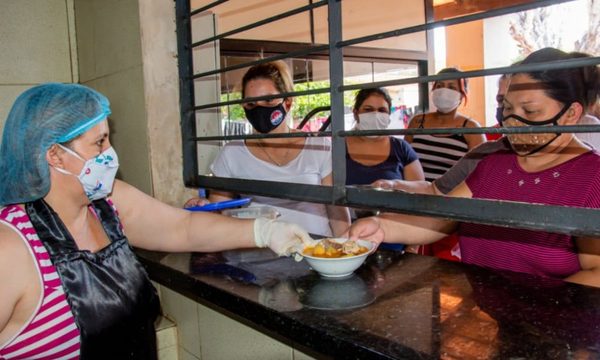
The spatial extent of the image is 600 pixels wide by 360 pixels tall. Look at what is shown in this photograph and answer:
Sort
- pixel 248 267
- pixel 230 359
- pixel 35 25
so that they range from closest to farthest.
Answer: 1. pixel 248 267
2. pixel 230 359
3. pixel 35 25

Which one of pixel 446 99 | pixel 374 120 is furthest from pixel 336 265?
pixel 446 99

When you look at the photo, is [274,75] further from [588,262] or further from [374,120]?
[588,262]

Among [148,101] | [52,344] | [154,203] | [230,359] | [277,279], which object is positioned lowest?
[230,359]

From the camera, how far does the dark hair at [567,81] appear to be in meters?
1.49

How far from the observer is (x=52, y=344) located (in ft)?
4.42

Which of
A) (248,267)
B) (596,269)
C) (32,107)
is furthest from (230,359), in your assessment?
(596,269)

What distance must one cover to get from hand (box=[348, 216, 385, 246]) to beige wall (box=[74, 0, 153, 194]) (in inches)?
40.5

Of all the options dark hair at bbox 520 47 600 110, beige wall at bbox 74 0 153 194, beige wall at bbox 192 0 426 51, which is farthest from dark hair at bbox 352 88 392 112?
dark hair at bbox 520 47 600 110

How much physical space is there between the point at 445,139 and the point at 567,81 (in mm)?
1968

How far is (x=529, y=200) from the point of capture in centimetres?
156

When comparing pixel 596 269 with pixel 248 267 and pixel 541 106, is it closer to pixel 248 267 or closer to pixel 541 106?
pixel 541 106

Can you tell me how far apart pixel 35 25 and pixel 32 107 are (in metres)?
1.40

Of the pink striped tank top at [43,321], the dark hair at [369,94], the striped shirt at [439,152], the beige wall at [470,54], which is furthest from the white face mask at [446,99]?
the beige wall at [470,54]

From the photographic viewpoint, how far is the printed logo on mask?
2158 millimetres
